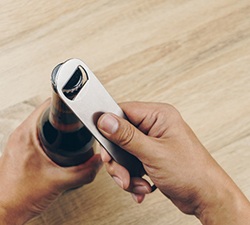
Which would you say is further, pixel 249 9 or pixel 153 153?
pixel 249 9

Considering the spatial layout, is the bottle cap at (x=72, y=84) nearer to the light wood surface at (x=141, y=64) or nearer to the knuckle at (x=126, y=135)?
the knuckle at (x=126, y=135)

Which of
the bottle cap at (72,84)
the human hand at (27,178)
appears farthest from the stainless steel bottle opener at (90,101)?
the human hand at (27,178)

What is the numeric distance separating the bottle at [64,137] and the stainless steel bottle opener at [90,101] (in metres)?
0.03

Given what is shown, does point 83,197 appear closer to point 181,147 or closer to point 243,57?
point 181,147

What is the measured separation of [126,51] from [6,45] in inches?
7.5

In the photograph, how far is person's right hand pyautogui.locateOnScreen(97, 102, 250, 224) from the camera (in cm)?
63

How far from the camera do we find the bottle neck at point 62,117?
0.58 m

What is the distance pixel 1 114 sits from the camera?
0.78 metres

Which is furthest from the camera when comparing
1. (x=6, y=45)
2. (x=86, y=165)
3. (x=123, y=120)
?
(x=6, y=45)

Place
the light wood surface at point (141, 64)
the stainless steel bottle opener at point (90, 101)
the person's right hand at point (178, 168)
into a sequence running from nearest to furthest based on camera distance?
the stainless steel bottle opener at point (90, 101), the person's right hand at point (178, 168), the light wood surface at point (141, 64)

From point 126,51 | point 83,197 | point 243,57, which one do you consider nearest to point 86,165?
point 83,197

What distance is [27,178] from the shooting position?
73 cm

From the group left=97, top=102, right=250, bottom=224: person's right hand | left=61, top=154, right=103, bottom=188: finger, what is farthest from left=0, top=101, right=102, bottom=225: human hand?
left=97, top=102, right=250, bottom=224: person's right hand

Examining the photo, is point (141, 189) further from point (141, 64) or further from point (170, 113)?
point (141, 64)
